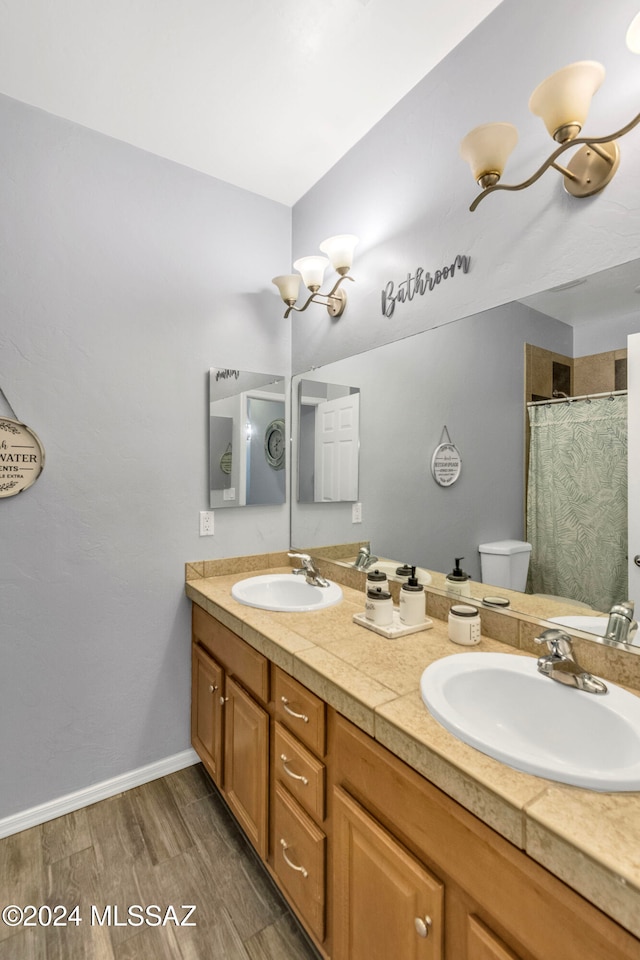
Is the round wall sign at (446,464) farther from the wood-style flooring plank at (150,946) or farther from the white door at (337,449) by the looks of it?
the wood-style flooring plank at (150,946)

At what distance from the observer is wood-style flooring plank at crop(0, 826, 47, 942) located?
139 centimetres

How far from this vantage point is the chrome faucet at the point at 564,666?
0.95 metres

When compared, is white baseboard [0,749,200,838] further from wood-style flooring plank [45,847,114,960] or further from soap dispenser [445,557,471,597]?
soap dispenser [445,557,471,597]

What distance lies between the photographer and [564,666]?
996 millimetres

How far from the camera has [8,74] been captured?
153 cm

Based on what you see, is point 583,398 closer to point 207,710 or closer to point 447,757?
point 447,757

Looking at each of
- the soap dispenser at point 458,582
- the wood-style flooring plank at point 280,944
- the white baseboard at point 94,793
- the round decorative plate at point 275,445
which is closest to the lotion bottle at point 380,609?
the soap dispenser at point 458,582

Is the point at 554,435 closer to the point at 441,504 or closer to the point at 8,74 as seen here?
A: the point at 441,504

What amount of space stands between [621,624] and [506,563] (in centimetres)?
34

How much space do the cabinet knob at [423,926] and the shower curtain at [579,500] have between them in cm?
76

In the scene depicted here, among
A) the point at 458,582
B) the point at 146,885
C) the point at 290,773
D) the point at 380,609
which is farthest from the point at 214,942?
the point at 458,582

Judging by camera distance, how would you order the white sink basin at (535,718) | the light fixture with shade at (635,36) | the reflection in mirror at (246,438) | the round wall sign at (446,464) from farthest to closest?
the reflection in mirror at (246,438) < the round wall sign at (446,464) < the light fixture with shade at (635,36) < the white sink basin at (535,718)

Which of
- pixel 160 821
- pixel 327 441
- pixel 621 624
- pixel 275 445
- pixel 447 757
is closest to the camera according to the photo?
pixel 447 757

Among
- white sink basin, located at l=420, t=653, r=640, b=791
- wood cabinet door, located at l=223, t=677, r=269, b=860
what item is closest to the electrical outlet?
wood cabinet door, located at l=223, t=677, r=269, b=860
